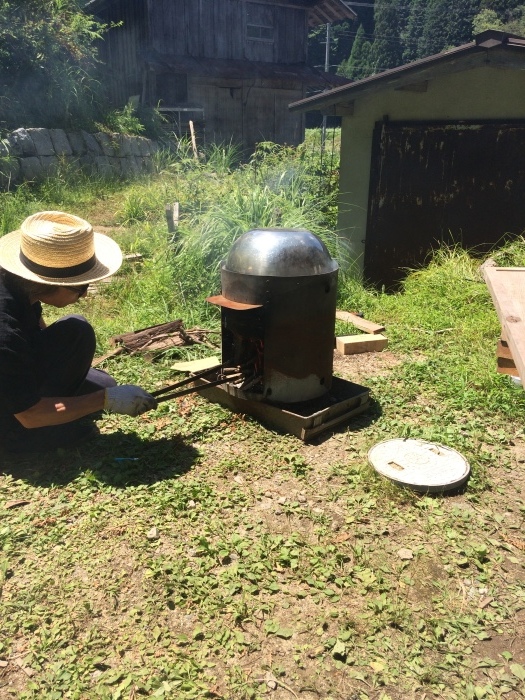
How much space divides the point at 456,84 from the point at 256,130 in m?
15.5

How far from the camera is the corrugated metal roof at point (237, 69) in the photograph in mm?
19297

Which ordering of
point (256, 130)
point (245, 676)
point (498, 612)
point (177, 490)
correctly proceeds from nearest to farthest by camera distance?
point (245, 676) < point (498, 612) < point (177, 490) < point (256, 130)

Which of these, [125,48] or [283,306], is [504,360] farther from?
[125,48]

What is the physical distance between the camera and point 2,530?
317cm

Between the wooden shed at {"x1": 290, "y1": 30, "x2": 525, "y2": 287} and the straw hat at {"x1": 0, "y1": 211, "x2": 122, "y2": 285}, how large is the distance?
5.56 metres

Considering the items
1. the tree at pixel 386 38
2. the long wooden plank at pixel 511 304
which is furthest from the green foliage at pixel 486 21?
the long wooden plank at pixel 511 304

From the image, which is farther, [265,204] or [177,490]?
[265,204]

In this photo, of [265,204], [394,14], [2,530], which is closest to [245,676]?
[2,530]

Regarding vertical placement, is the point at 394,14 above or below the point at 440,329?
above

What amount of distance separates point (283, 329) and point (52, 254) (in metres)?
1.57

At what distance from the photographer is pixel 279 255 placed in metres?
3.90

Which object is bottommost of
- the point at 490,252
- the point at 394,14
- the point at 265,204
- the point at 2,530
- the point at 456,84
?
the point at 2,530

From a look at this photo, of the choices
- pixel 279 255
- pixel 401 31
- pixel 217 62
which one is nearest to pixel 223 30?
pixel 217 62

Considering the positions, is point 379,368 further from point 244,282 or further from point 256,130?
point 256,130
